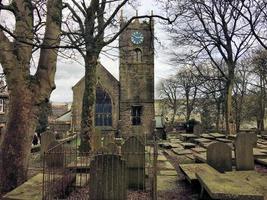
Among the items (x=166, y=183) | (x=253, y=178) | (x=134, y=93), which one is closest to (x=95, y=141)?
(x=166, y=183)

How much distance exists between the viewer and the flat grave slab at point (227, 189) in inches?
220

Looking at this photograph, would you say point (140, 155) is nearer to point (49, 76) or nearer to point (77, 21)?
point (49, 76)

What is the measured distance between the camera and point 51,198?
6.70 meters

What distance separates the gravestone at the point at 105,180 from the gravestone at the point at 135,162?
214 centimetres

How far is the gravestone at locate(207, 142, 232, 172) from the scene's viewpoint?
9555 millimetres

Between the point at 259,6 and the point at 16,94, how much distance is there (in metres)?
11.9

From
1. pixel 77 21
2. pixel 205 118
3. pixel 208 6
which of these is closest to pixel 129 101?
pixel 205 118

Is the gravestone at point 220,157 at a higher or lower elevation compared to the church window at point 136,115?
lower

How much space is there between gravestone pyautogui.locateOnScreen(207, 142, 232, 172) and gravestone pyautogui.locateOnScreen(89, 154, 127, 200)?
3772 millimetres

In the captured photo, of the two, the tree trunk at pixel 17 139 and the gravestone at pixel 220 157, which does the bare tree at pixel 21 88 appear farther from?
the gravestone at pixel 220 157

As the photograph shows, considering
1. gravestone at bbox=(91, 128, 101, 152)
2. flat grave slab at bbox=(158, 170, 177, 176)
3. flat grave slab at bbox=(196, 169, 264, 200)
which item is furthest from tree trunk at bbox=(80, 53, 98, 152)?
flat grave slab at bbox=(196, 169, 264, 200)

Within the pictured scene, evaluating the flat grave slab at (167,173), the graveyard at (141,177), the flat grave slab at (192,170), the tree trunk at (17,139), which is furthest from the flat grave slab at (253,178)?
the tree trunk at (17,139)

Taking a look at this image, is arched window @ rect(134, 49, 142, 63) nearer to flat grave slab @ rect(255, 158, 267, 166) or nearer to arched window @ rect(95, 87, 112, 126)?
arched window @ rect(95, 87, 112, 126)

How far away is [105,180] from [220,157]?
14.1 feet
